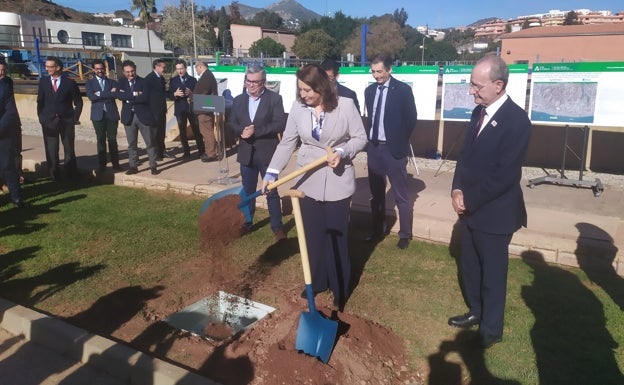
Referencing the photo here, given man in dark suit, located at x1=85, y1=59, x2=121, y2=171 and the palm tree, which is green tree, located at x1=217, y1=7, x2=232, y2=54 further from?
man in dark suit, located at x1=85, y1=59, x2=121, y2=171

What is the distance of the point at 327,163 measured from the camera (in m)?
3.84

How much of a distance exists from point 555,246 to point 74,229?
220 inches

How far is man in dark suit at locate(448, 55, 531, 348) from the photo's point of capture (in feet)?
10.8

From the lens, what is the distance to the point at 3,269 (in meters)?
5.35

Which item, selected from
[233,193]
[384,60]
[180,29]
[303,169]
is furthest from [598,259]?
[180,29]

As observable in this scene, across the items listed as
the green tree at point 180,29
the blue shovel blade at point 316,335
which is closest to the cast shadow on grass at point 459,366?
the blue shovel blade at point 316,335

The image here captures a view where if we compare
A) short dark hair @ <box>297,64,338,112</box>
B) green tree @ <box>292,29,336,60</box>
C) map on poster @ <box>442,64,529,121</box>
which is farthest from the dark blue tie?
green tree @ <box>292,29,336,60</box>

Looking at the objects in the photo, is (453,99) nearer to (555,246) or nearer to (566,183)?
(566,183)

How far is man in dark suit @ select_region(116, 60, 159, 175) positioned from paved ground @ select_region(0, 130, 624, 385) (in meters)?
0.36

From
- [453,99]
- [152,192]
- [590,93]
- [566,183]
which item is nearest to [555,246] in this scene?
[566,183]

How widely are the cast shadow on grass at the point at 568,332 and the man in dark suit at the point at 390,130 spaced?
1.50 m

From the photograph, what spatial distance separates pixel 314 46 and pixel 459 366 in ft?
205

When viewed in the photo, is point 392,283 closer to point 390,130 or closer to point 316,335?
point 316,335


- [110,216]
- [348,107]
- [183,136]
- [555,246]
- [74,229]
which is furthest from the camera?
[183,136]
